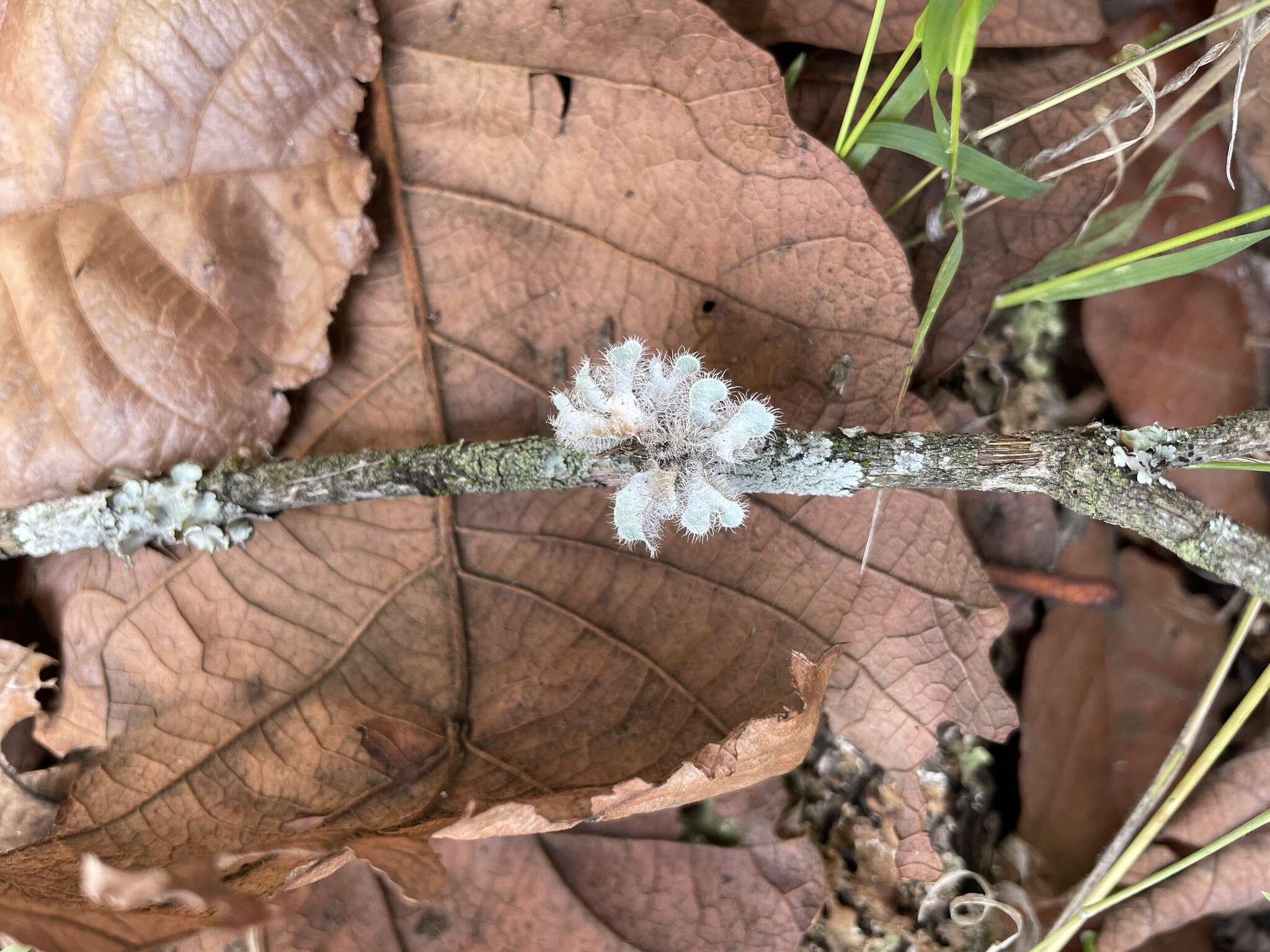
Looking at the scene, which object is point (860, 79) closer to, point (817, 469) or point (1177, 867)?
point (817, 469)

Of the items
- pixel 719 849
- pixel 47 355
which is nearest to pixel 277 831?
pixel 719 849

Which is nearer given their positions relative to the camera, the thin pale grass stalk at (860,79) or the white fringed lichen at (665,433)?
the white fringed lichen at (665,433)

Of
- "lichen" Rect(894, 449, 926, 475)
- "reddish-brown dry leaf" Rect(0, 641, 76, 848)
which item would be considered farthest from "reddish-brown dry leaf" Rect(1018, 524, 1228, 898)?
"reddish-brown dry leaf" Rect(0, 641, 76, 848)

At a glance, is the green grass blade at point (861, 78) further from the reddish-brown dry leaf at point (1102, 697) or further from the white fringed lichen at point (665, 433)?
the reddish-brown dry leaf at point (1102, 697)

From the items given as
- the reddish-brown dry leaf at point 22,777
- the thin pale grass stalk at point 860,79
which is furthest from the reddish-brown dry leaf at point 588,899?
the thin pale grass stalk at point 860,79

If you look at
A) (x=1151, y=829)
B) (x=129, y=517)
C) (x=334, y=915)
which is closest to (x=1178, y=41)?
(x=1151, y=829)

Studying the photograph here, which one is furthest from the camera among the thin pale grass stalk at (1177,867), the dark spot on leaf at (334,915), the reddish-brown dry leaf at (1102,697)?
the reddish-brown dry leaf at (1102,697)
